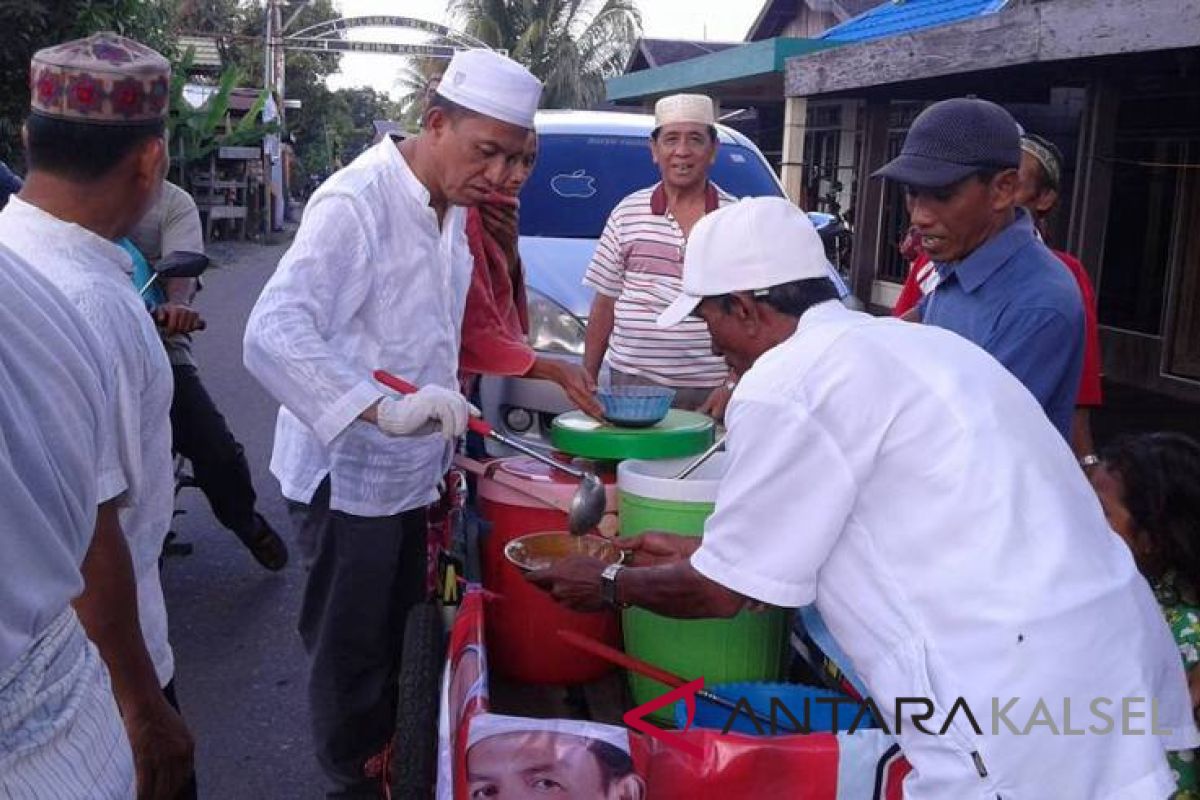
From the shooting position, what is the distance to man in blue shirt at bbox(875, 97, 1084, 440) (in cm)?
244

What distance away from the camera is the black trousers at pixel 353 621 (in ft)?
8.44

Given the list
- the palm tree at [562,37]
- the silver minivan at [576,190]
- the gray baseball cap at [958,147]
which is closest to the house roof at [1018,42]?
the silver minivan at [576,190]

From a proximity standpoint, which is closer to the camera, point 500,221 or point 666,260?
point 500,221

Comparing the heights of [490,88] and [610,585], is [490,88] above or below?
above

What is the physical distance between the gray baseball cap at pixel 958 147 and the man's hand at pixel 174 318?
106 inches

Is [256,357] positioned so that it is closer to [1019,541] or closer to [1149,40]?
[1019,541]

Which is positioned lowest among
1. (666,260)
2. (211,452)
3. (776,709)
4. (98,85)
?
(211,452)

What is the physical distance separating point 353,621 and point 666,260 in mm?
2046

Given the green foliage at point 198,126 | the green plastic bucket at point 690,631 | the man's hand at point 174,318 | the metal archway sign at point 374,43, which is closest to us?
the green plastic bucket at point 690,631

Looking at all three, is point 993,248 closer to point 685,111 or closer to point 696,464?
point 696,464

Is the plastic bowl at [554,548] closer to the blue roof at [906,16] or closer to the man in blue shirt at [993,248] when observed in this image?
the man in blue shirt at [993,248]

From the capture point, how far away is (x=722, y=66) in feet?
38.9

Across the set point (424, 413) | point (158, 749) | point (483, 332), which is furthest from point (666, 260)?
point (158, 749)

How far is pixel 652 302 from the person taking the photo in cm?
416
